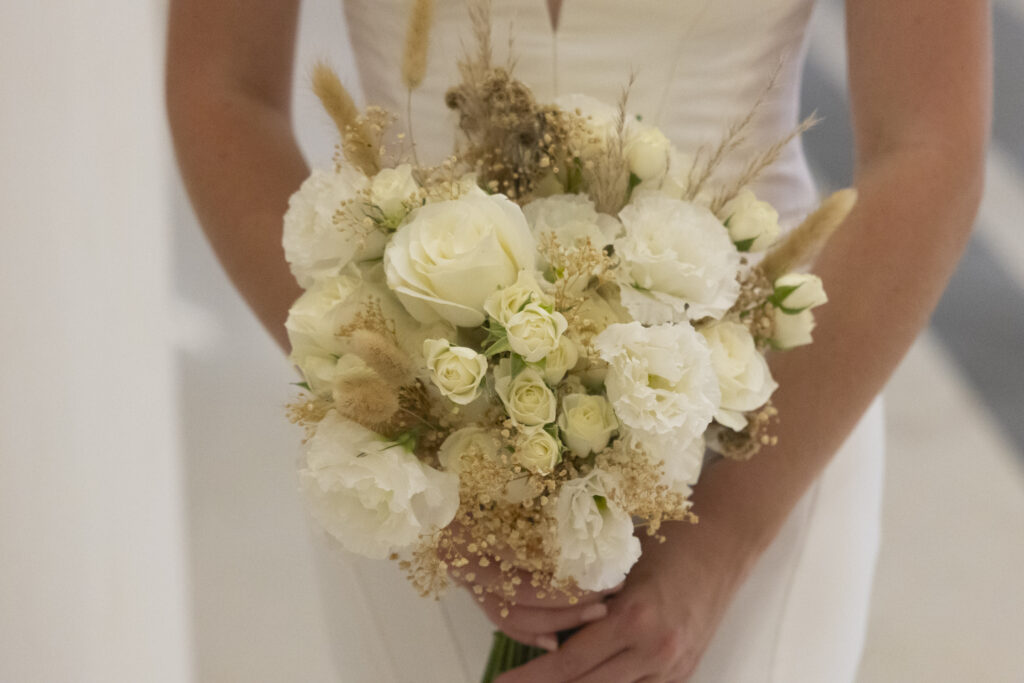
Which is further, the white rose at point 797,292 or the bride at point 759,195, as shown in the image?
the bride at point 759,195

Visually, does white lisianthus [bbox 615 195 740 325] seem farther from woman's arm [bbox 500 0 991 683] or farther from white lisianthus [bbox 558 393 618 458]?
woman's arm [bbox 500 0 991 683]

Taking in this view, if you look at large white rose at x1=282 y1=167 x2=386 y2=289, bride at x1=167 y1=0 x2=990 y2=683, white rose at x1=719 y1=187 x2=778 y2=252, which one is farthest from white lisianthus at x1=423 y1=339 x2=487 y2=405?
bride at x1=167 y1=0 x2=990 y2=683

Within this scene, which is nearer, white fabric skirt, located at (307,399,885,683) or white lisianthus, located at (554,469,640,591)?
white lisianthus, located at (554,469,640,591)

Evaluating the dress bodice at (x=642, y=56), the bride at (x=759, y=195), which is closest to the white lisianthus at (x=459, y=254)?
the bride at (x=759, y=195)

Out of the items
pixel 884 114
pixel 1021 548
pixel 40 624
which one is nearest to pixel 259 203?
pixel 40 624

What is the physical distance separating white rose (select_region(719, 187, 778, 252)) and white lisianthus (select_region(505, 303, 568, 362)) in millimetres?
181

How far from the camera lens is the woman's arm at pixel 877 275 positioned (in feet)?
3.08

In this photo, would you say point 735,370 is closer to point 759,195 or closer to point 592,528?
point 592,528

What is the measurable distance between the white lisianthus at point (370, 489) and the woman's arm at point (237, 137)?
1.42 feet

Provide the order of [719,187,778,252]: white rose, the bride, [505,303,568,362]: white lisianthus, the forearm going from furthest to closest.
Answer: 1. the forearm
2. the bride
3. [719,187,778,252]: white rose
4. [505,303,568,362]: white lisianthus

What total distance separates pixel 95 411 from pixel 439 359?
85cm

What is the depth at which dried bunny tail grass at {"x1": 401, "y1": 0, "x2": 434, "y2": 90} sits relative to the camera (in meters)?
0.61

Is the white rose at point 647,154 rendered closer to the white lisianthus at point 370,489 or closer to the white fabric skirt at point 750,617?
the white lisianthus at point 370,489

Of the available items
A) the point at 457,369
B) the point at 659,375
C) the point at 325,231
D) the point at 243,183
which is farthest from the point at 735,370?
the point at 243,183
